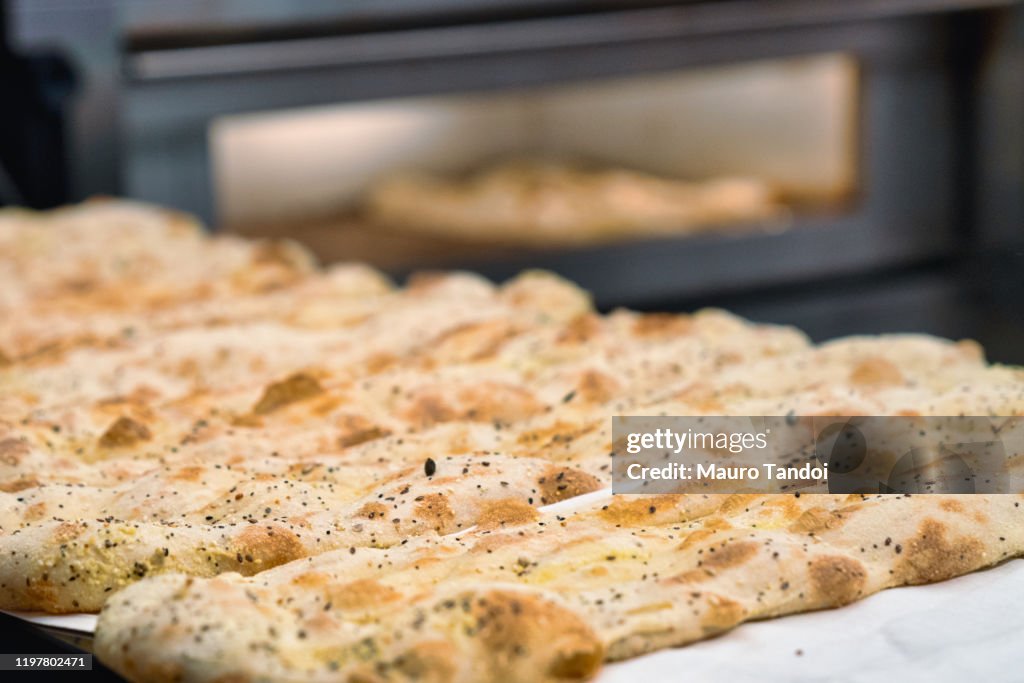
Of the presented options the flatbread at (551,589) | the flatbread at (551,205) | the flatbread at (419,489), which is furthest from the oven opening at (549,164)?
the flatbread at (551,589)

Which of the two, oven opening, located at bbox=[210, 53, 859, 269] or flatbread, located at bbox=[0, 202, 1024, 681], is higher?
oven opening, located at bbox=[210, 53, 859, 269]

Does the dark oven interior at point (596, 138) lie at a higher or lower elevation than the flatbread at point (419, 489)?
higher

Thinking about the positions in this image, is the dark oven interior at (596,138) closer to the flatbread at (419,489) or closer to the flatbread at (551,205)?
the flatbread at (551,205)

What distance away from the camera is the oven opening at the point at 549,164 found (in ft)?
15.9

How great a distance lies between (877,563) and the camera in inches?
56.6

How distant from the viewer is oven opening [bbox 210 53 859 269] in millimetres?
4840

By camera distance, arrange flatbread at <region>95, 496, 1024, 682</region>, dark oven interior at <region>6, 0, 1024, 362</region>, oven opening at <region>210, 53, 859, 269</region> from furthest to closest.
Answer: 1. oven opening at <region>210, 53, 859, 269</region>
2. dark oven interior at <region>6, 0, 1024, 362</region>
3. flatbread at <region>95, 496, 1024, 682</region>

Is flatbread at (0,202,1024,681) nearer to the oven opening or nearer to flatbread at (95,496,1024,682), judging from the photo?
flatbread at (95,496,1024,682)

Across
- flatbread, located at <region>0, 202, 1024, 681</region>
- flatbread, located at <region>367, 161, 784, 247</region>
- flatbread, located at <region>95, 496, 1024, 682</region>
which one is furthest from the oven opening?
flatbread, located at <region>95, 496, 1024, 682</region>

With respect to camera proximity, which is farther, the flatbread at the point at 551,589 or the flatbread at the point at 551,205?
the flatbread at the point at 551,205

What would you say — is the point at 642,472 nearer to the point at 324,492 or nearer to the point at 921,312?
the point at 324,492

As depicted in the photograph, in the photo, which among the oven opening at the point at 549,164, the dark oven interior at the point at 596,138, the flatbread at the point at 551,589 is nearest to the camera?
the flatbread at the point at 551,589

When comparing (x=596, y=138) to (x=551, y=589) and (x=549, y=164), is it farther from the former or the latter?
(x=551, y=589)

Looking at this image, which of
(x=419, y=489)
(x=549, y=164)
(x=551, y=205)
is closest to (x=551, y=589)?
(x=419, y=489)
